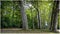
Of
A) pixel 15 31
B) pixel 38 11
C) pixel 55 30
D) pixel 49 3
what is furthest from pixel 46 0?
pixel 15 31

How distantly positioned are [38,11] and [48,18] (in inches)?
12.0

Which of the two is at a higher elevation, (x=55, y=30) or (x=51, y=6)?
(x=51, y=6)

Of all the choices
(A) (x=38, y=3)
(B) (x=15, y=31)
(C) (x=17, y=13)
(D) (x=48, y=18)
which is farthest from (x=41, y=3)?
(B) (x=15, y=31)

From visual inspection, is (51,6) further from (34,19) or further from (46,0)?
(34,19)

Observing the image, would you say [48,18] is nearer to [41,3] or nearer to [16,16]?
[41,3]

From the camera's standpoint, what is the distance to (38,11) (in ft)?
12.2

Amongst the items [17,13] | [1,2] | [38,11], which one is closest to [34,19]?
[38,11]

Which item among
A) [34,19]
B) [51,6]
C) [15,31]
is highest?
[51,6]

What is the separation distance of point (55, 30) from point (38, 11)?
0.63 meters

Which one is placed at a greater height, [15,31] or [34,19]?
[34,19]

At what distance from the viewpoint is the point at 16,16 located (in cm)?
370

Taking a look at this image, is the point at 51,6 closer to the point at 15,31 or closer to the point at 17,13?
the point at 17,13

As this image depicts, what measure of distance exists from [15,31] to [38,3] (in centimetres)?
90

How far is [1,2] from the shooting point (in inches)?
146
